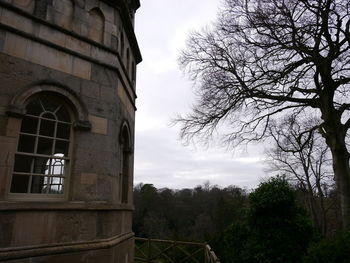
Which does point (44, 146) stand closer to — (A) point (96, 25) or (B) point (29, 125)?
(B) point (29, 125)

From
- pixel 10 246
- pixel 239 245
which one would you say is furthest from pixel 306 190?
pixel 10 246

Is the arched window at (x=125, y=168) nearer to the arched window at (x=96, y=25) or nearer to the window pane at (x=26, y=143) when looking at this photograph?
the arched window at (x=96, y=25)

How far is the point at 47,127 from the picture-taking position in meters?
5.80

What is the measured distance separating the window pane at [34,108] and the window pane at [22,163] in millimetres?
872

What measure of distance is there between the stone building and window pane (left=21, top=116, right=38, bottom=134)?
0.02 m

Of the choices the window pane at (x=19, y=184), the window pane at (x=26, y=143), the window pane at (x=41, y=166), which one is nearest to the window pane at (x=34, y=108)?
the window pane at (x=26, y=143)

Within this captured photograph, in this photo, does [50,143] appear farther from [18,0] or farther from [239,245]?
[239,245]

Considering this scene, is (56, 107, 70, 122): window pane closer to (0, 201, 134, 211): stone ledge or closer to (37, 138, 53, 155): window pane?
(37, 138, 53, 155): window pane

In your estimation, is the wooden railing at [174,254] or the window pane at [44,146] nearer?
the window pane at [44,146]

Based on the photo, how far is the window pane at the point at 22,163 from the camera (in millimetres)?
5266

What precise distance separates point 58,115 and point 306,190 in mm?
26392

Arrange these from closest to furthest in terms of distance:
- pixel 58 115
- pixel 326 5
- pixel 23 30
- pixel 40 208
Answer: pixel 40 208, pixel 23 30, pixel 58 115, pixel 326 5

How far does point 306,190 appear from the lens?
26.7 meters

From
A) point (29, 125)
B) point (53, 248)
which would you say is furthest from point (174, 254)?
point (29, 125)
